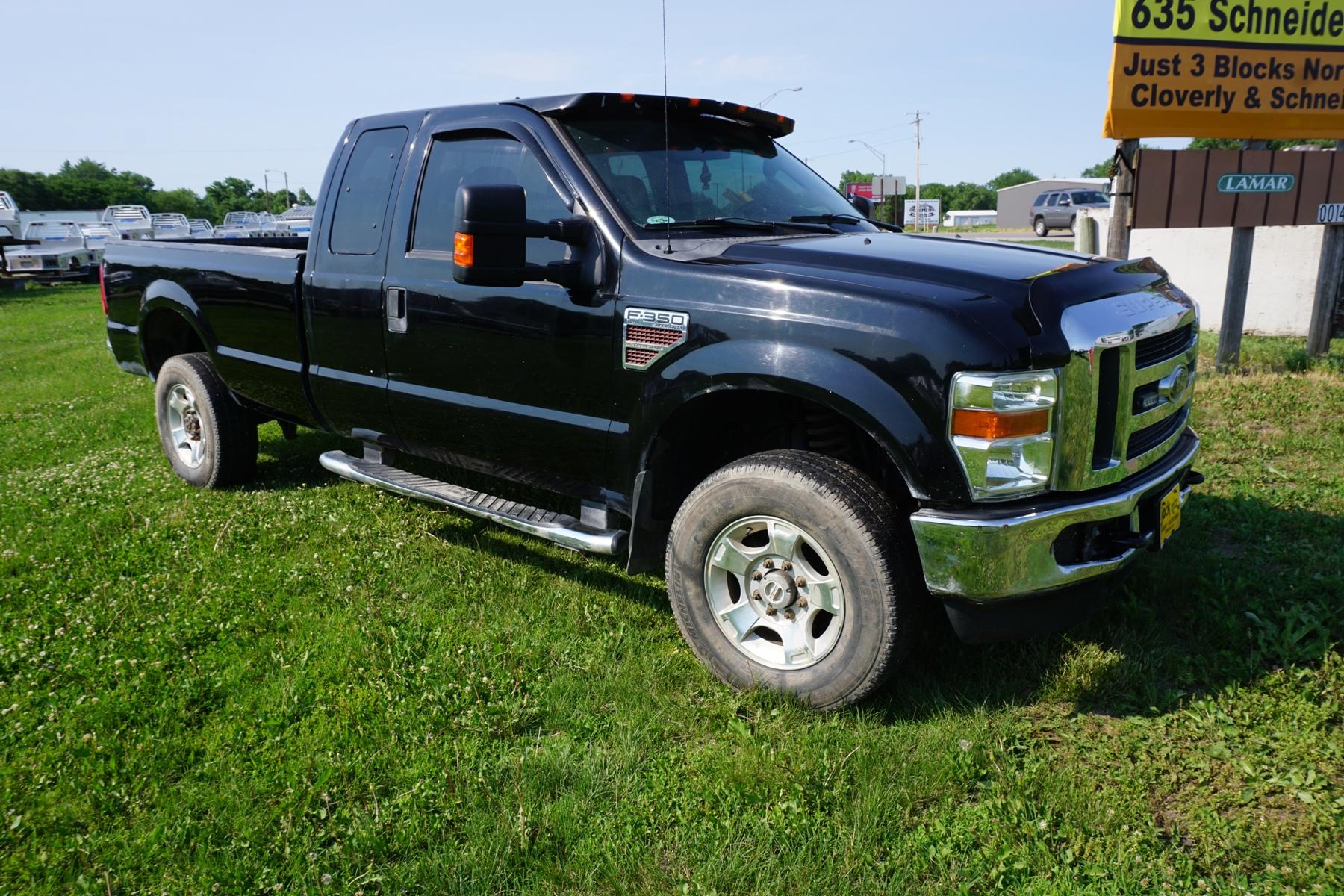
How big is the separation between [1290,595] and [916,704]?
1.78 metres

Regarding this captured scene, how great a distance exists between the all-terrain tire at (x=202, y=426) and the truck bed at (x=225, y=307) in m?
0.22

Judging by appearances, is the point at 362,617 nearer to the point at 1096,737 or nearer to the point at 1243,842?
the point at 1096,737

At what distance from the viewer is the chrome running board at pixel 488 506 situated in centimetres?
369

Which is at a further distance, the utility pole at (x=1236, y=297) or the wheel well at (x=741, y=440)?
the utility pole at (x=1236, y=297)

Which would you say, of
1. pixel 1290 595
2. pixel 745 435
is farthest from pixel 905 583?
pixel 1290 595

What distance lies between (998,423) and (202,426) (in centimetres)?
484

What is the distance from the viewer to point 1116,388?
2.99 meters

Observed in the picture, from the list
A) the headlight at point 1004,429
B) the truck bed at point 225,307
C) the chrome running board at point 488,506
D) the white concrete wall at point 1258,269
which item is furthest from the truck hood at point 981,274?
the white concrete wall at point 1258,269

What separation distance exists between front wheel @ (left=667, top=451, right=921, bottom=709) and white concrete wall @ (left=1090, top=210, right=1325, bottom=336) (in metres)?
7.98

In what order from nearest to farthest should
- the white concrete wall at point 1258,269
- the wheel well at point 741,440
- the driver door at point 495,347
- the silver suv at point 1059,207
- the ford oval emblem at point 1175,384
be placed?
the ford oval emblem at point 1175,384
the wheel well at point 741,440
the driver door at point 495,347
the white concrete wall at point 1258,269
the silver suv at point 1059,207

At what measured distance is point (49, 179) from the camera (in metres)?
77.2

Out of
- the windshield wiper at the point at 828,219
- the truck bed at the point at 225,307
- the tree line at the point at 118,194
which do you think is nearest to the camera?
the windshield wiper at the point at 828,219

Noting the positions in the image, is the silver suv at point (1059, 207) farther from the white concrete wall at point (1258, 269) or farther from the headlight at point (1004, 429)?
the headlight at point (1004, 429)

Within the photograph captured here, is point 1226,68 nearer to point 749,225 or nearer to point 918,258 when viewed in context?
point 749,225
